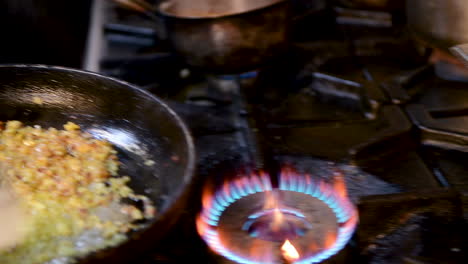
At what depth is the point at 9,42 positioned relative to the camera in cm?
134

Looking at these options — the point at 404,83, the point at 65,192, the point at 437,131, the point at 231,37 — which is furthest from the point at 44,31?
the point at 437,131

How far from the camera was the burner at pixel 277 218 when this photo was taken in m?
0.63

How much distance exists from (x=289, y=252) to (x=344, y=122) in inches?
14.8

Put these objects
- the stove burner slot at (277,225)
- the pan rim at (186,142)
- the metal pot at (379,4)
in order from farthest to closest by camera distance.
A: the metal pot at (379,4) < the stove burner slot at (277,225) < the pan rim at (186,142)

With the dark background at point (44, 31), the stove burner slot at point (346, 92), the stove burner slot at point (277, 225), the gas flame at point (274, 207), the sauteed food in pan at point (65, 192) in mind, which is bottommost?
the stove burner slot at point (277, 225)

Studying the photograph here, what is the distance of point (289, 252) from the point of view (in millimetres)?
612

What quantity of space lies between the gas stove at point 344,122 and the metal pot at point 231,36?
0.06 m

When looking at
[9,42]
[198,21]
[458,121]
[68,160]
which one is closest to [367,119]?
[458,121]

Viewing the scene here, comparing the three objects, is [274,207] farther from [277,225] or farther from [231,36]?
[231,36]

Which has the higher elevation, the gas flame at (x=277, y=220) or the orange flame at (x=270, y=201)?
the orange flame at (x=270, y=201)

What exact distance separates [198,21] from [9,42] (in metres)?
0.68

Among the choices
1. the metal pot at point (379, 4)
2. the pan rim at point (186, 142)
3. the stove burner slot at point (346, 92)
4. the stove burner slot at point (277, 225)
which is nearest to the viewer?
the pan rim at point (186, 142)

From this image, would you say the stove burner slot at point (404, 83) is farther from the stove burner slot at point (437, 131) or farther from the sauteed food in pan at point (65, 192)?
the sauteed food in pan at point (65, 192)

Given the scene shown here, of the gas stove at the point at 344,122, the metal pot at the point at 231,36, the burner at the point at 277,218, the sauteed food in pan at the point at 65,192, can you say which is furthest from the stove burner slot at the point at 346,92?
the sauteed food in pan at the point at 65,192
